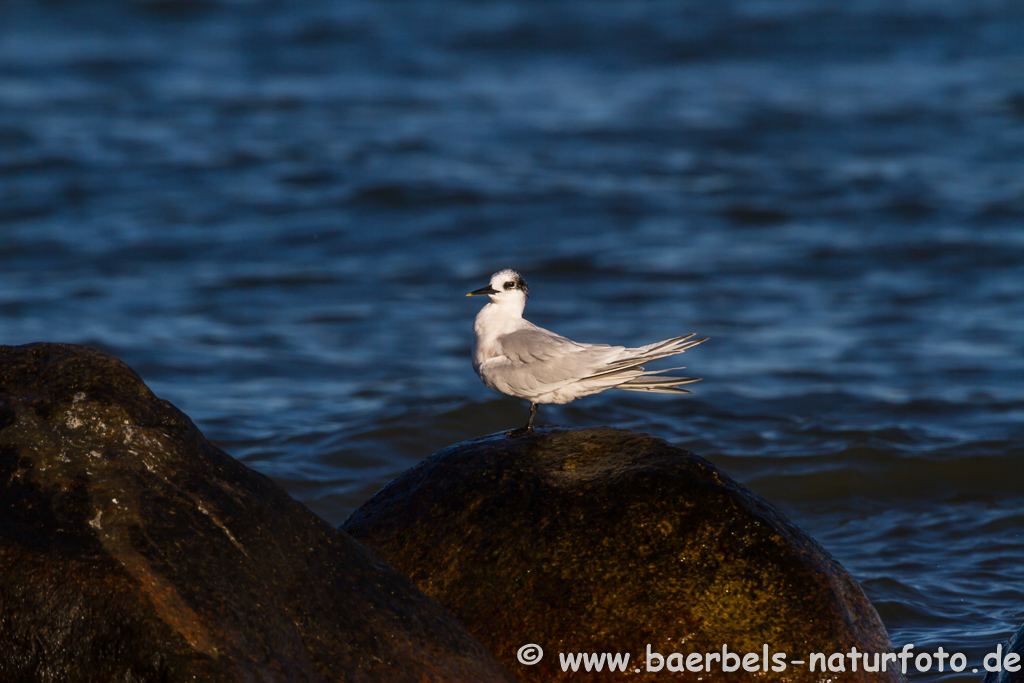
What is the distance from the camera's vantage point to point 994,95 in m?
16.8

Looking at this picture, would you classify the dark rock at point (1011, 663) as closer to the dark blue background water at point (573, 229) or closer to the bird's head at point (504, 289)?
the dark blue background water at point (573, 229)

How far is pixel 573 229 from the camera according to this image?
1313cm

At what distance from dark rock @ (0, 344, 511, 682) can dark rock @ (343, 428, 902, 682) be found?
39 centimetres

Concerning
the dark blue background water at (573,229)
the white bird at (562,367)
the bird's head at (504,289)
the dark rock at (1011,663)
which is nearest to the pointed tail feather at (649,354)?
the white bird at (562,367)

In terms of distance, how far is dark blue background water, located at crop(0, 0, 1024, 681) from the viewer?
26.2 feet

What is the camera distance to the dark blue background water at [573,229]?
8000mm

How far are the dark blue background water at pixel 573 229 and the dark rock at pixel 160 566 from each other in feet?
9.43

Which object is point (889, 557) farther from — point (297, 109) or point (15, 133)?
point (15, 133)

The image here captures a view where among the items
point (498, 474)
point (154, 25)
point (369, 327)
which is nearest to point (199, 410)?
point (369, 327)

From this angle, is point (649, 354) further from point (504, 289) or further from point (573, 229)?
point (573, 229)

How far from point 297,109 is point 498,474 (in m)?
13.2

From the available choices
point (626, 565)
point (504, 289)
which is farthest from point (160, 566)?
point (504, 289)

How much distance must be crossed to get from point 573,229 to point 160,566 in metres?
10.3

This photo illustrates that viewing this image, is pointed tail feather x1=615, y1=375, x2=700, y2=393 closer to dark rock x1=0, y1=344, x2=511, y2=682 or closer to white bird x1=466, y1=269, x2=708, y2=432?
white bird x1=466, y1=269, x2=708, y2=432
